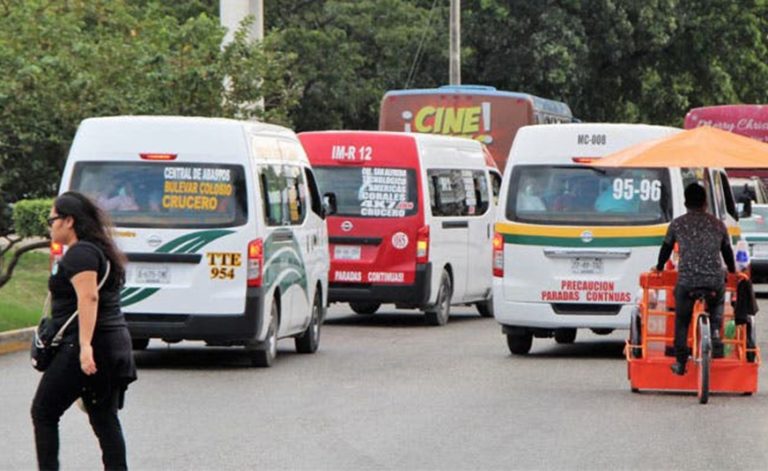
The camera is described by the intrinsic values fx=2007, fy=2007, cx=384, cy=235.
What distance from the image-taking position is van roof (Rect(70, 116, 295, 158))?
17.2 metres

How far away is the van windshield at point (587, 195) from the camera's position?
1906cm

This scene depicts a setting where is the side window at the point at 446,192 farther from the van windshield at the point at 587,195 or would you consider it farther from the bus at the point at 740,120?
the bus at the point at 740,120

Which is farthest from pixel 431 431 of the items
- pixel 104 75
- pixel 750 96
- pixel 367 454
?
pixel 750 96

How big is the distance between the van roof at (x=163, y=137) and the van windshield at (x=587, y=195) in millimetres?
3218

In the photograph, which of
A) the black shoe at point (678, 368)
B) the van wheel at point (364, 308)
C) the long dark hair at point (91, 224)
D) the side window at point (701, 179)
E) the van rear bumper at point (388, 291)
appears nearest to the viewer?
the long dark hair at point (91, 224)

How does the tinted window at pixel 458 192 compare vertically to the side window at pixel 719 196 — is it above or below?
below

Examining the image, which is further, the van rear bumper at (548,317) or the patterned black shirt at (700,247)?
the van rear bumper at (548,317)

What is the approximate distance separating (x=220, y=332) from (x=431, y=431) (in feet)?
14.5

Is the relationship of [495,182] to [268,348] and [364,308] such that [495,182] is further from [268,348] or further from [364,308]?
[268,348]

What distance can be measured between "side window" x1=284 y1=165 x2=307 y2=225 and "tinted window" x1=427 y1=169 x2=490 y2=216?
4.67 metres

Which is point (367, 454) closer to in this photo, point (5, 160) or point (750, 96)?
point (5, 160)

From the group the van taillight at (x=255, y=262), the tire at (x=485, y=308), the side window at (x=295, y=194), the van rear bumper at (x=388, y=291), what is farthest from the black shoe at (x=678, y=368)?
the tire at (x=485, y=308)

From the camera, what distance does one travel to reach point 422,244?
930 inches

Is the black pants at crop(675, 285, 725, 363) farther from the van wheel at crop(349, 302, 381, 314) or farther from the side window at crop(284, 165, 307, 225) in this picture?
the van wheel at crop(349, 302, 381, 314)
